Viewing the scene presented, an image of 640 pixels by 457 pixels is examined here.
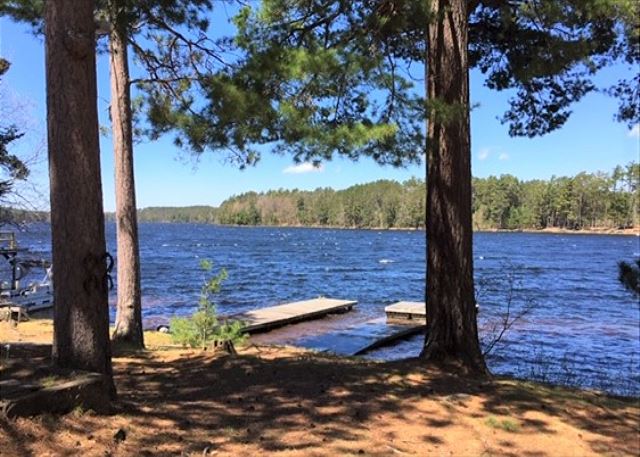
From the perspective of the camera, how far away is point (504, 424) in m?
4.21

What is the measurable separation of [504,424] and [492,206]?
118 metres

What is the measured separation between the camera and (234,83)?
5527 mm

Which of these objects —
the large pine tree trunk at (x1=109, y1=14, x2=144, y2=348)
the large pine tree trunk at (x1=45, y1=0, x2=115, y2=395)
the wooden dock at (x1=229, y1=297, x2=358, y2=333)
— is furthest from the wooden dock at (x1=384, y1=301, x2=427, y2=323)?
the large pine tree trunk at (x1=45, y1=0, x2=115, y2=395)

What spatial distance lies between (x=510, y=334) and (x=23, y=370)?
48.8ft

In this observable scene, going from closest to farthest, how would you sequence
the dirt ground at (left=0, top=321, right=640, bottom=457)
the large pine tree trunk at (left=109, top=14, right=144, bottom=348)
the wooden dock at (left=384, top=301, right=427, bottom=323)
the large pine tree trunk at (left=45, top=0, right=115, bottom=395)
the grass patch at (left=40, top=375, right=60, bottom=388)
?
the dirt ground at (left=0, top=321, right=640, bottom=457) < the grass patch at (left=40, top=375, right=60, bottom=388) < the large pine tree trunk at (left=45, top=0, right=115, bottom=395) < the large pine tree trunk at (left=109, top=14, right=144, bottom=348) < the wooden dock at (left=384, top=301, right=427, bottom=323)

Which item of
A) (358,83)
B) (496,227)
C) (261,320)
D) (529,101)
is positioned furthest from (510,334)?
(496,227)

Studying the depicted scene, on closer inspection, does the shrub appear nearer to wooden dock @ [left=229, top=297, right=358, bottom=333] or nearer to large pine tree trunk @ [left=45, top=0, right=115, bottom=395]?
large pine tree trunk @ [left=45, top=0, right=115, bottom=395]

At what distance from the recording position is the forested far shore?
322ft

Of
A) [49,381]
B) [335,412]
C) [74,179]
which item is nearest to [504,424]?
[335,412]

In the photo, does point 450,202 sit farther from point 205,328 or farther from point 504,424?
point 205,328

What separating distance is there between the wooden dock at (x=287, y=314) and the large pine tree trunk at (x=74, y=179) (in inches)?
437

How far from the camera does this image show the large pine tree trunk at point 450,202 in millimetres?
5836

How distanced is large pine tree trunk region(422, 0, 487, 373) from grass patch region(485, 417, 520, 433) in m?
1.59

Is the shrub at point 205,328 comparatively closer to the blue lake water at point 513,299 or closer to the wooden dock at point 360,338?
the blue lake water at point 513,299
